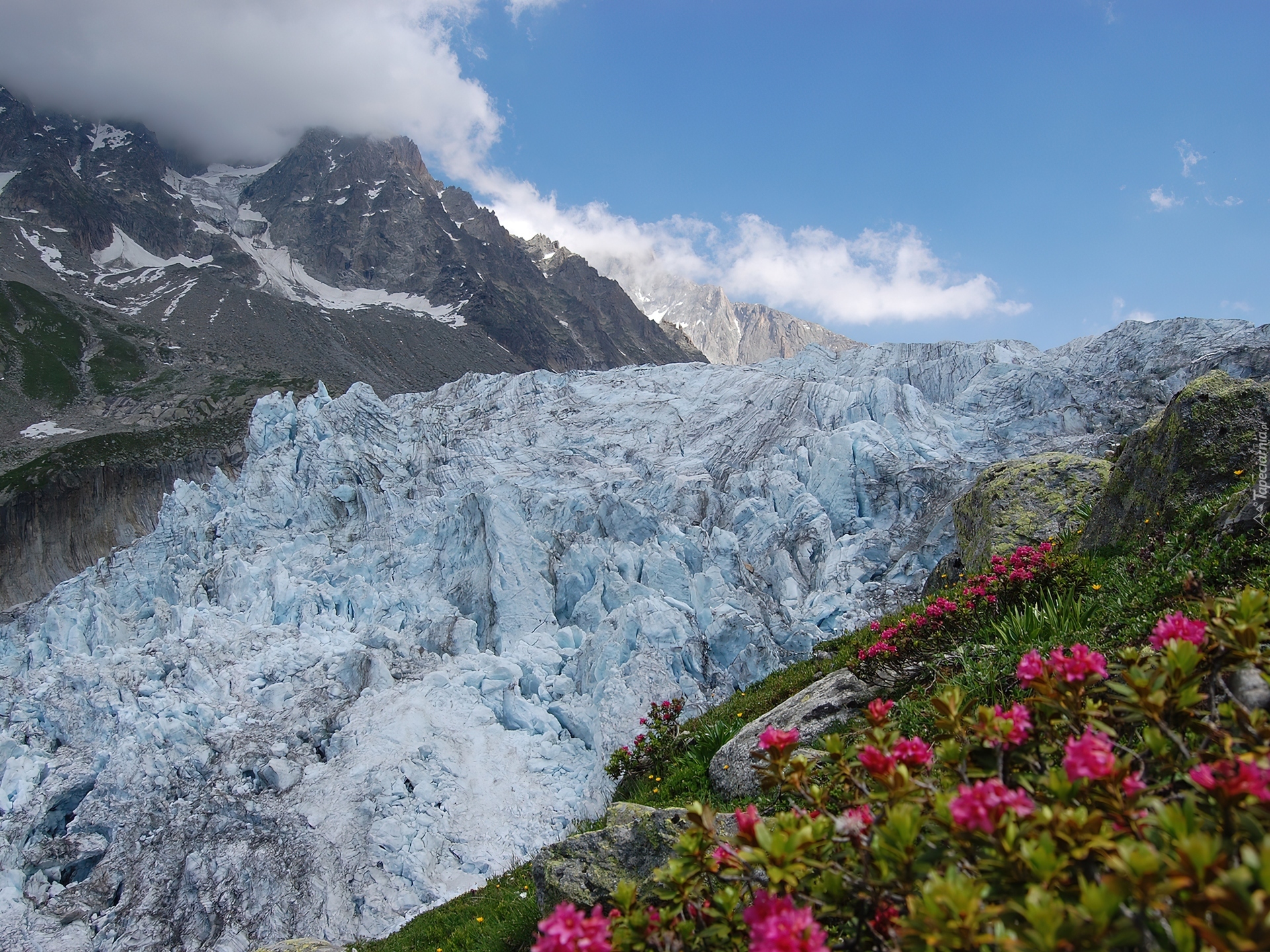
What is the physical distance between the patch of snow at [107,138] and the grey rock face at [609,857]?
266443 mm

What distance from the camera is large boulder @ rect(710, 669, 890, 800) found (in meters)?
6.39

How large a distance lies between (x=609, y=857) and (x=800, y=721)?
275 centimetres

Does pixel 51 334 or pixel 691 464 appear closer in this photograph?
pixel 691 464

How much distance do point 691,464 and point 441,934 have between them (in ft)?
96.0

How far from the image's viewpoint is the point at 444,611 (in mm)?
27750

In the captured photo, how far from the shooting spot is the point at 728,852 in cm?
266

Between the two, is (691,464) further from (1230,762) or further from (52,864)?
(1230,762)

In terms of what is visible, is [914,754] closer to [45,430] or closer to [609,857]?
[609,857]

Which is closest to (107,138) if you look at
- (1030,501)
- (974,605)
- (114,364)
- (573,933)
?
(114,364)

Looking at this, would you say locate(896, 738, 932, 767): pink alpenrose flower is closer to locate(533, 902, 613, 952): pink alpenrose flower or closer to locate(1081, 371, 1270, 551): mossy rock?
locate(533, 902, 613, 952): pink alpenrose flower

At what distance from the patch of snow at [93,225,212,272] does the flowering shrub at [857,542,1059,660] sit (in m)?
200

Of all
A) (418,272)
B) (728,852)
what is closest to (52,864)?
(728,852)

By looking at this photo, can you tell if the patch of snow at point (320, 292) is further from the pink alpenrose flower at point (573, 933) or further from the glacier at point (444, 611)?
the pink alpenrose flower at point (573, 933)

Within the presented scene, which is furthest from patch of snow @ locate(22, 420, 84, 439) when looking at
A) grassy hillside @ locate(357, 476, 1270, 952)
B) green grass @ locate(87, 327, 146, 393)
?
grassy hillside @ locate(357, 476, 1270, 952)
